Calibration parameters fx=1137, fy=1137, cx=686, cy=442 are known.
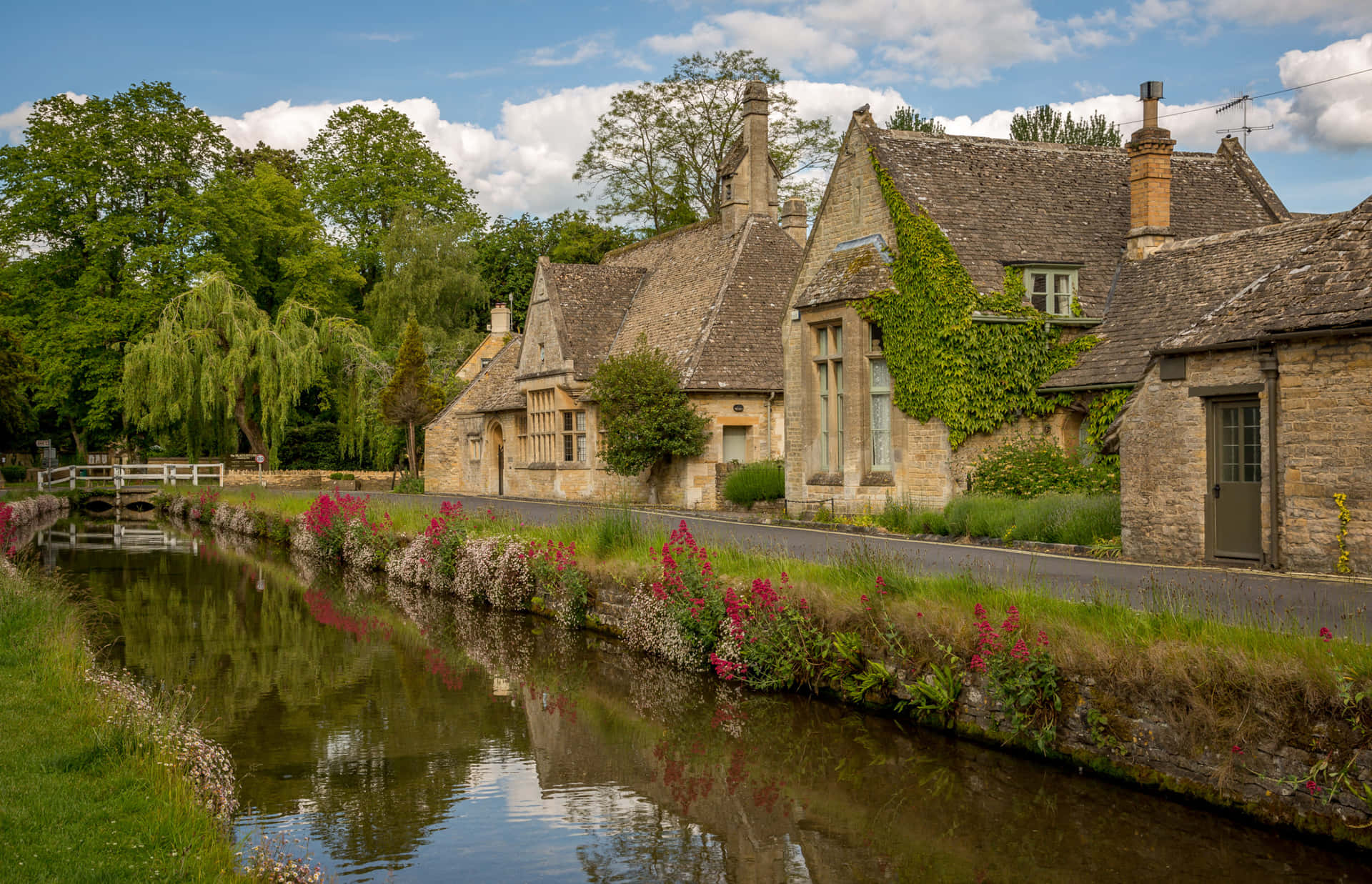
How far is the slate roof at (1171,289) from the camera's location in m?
19.6

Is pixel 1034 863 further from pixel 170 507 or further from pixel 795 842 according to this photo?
pixel 170 507

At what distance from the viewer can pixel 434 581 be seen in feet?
72.0

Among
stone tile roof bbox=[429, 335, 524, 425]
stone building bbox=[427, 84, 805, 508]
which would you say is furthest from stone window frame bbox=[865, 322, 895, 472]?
stone tile roof bbox=[429, 335, 524, 425]

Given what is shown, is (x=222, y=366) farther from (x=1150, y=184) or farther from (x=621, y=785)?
(x=621, y=785)

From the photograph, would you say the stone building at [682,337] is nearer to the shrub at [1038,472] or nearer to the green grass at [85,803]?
the shrub at [1038,472]

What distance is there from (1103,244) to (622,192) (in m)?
29.2

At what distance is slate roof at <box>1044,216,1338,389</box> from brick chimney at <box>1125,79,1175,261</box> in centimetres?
51

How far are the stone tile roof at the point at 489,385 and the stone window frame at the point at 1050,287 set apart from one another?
23177mm

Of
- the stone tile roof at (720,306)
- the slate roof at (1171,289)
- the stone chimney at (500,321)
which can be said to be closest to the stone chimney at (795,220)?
the stone tile roof at (720,306)

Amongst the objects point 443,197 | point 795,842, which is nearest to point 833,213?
point 795,842

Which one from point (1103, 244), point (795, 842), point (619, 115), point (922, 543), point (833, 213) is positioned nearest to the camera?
point (795, 842)

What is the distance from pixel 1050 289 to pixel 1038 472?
393cm

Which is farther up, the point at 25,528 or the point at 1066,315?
the point at 1066,315

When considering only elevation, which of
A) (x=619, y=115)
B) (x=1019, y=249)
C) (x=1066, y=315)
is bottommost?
(x=1066, y=315)
